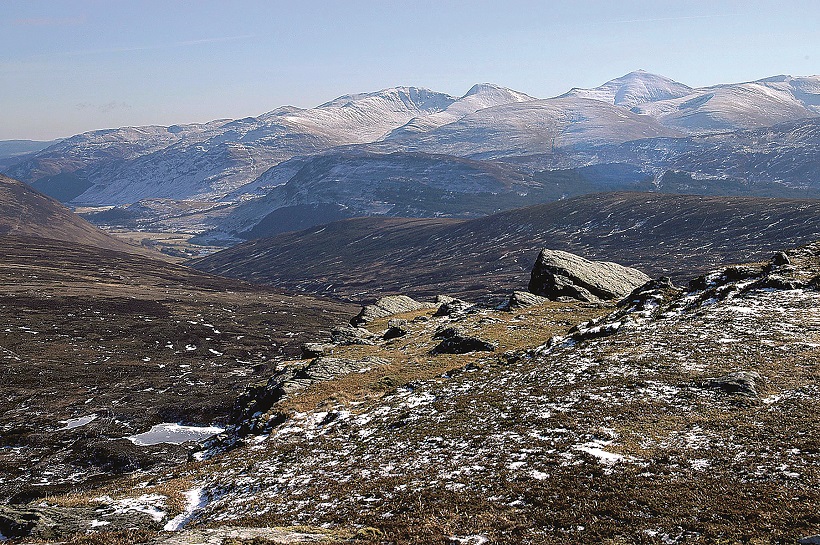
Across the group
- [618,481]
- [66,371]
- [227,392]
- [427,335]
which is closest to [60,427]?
[227,392]

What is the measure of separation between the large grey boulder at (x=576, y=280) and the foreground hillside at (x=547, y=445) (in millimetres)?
22047

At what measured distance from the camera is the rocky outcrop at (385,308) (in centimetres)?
8788

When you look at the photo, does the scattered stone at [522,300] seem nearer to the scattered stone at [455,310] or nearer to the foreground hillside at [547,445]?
the scattered stone at [455,310]

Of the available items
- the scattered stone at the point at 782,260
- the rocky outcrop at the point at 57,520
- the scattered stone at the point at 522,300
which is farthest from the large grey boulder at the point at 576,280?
the rocky outcrop at the point at 57,520

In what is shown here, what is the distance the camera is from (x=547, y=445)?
85.7 ft

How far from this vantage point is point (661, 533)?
1695 cm

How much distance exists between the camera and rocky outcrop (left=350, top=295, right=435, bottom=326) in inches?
3460

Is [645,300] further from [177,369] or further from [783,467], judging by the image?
[177,369]

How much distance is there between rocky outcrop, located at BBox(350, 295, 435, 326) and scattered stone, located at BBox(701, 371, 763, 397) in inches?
2330

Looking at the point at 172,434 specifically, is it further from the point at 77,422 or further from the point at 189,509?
the point at 189,509

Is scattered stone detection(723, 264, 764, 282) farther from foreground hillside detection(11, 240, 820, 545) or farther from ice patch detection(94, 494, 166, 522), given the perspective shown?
ice patch detection(94, 494, 166, 522)

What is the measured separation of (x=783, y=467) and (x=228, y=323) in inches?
6489

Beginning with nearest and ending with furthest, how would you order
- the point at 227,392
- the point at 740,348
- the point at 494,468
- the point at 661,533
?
the point at 661,533 < the point at 494,468 < the point at 740,348 < the point at 227,392

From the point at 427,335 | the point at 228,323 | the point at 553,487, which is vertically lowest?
the point at 228,323
